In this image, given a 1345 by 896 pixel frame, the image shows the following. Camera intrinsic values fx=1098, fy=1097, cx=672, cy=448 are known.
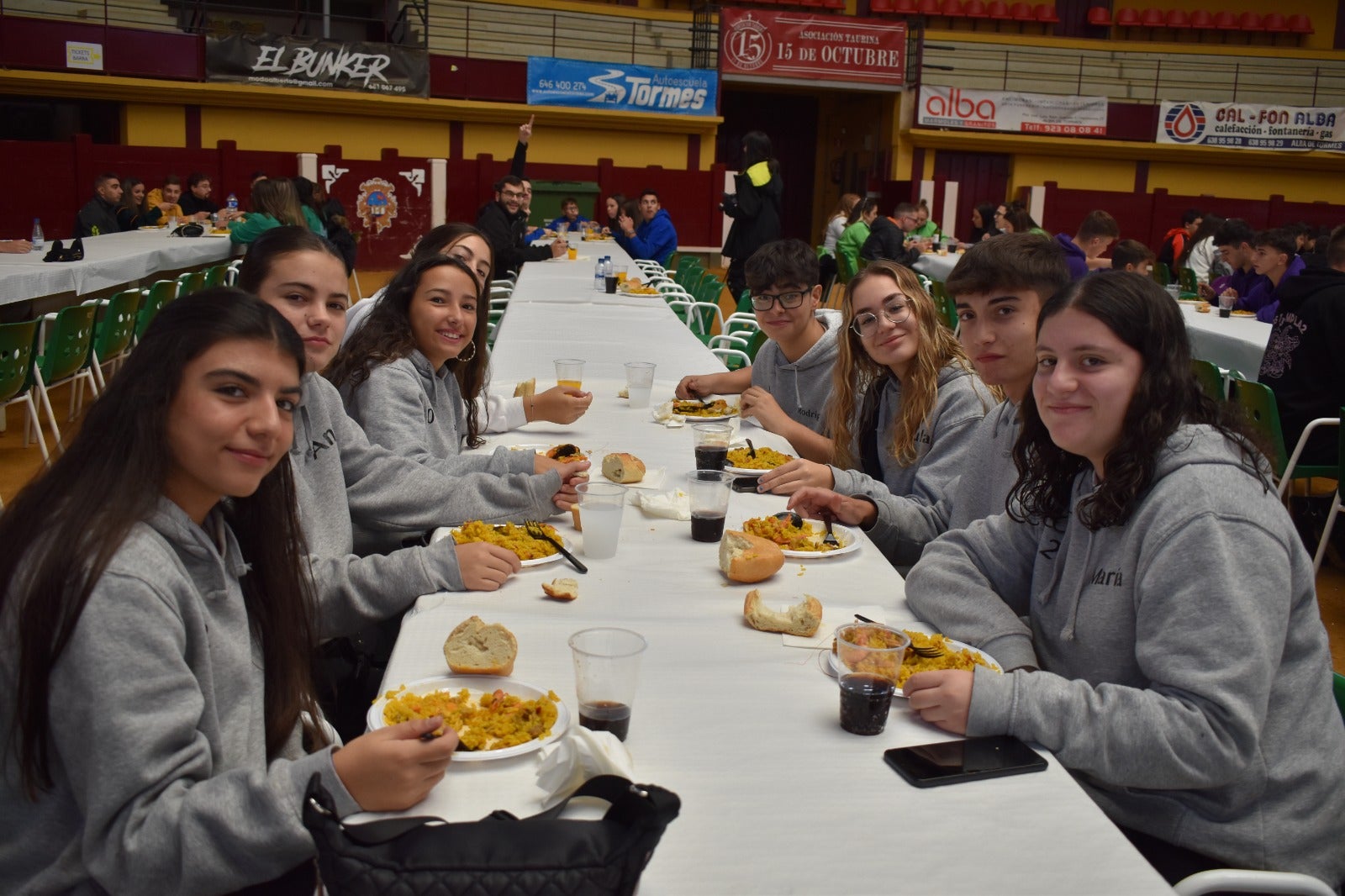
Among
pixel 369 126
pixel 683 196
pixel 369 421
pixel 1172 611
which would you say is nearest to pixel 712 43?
pixel 683 196

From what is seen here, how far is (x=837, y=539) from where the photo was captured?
2402mm

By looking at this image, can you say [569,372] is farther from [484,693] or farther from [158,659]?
[158,659]

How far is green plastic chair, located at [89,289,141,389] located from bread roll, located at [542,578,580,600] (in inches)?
213

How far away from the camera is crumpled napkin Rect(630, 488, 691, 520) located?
102 inches

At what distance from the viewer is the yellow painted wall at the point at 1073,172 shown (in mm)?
19703

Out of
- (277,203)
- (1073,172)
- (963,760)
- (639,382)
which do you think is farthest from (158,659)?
(1073,172)

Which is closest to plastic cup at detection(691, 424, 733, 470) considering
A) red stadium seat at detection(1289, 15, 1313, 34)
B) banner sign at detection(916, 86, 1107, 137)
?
banner sign at detection(916, 86, 1107, 137)

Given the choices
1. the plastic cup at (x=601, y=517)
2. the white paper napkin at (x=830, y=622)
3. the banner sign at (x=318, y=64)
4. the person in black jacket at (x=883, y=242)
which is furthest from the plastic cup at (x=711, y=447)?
the banner sign at (x=318, y=64)

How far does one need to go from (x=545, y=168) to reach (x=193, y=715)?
16.9 m

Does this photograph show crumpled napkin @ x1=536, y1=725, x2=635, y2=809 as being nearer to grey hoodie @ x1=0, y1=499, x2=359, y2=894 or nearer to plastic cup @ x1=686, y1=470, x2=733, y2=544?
grey hoodie @ x1=0, y1=499, x2=359, y2=894

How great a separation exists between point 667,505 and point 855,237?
10.3 metres

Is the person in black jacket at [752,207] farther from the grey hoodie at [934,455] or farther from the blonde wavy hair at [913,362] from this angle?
the grey hoodie at [934,455]

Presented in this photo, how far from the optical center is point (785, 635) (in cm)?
189

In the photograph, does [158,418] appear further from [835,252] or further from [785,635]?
[835,252]
